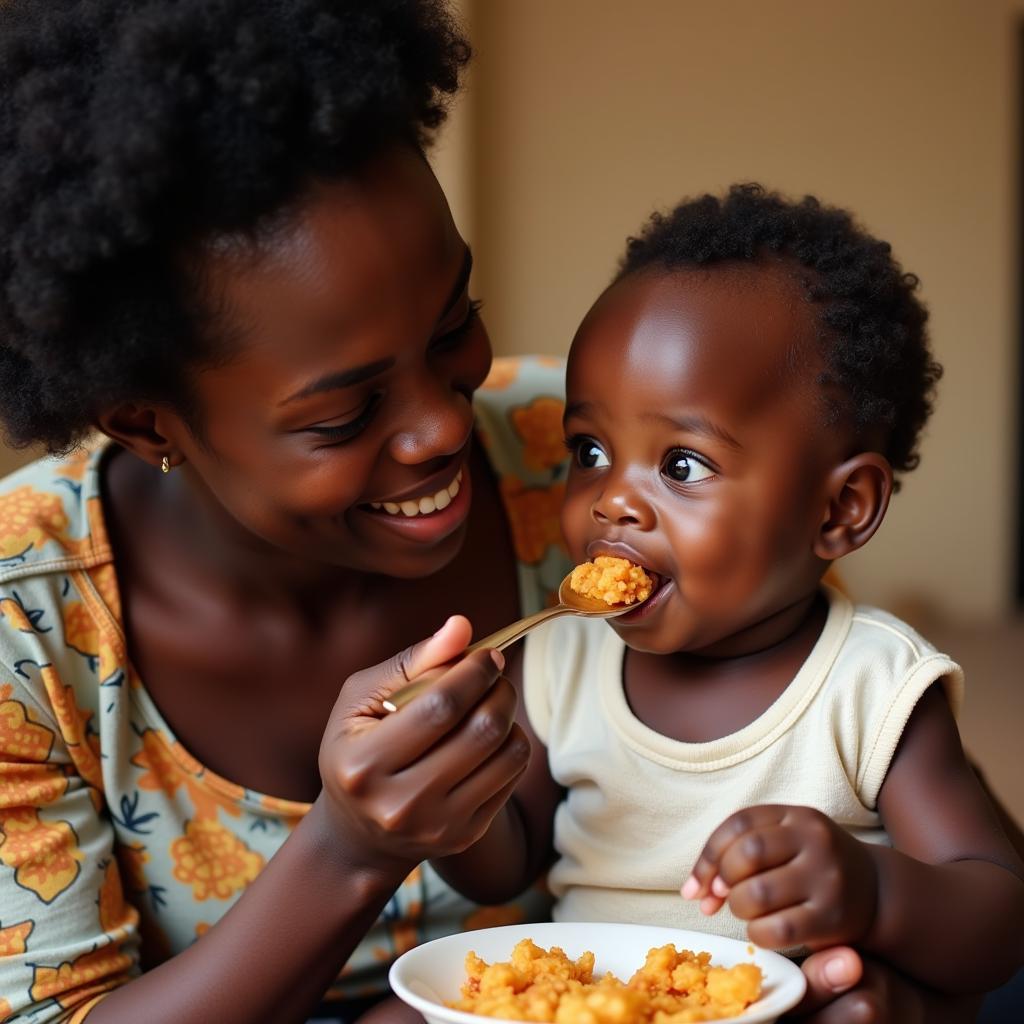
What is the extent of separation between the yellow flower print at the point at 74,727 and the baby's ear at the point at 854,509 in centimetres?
77

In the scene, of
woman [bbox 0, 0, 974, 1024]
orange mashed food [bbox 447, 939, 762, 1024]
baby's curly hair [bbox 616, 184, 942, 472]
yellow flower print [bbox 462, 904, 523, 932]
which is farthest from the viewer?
yellow flower print [bbox 462, 904, 523, 932]

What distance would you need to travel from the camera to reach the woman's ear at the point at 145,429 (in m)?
1.29

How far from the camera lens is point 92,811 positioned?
4.58 feet

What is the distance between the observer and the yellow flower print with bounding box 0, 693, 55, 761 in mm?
1314

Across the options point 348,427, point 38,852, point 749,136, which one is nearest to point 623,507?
point 348,427

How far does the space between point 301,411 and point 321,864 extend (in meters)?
0.39

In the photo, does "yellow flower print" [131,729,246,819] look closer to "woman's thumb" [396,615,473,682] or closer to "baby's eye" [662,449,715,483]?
"woman's thumb" [396,615,473,682]

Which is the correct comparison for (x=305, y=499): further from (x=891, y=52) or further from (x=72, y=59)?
(x=891, y=52)

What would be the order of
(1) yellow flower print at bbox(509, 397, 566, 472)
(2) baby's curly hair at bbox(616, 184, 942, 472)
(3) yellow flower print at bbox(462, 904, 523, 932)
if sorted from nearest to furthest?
(2) baby's curly hair at bbox(616, 184, 942, 472) < (3) yellow flower print at bbox(462, 904, 523, 932) < (1) yellow flower print at bbox(509, 397, 566, 472)

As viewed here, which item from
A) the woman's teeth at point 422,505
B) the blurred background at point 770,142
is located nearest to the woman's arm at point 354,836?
the woman's teeth at point 422,505

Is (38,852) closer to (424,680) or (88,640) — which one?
(88,640)

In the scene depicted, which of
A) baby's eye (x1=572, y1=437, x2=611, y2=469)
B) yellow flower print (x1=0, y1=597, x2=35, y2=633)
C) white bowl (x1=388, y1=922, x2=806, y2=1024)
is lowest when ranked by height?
white bowl (x1=388, y1=922, x2=806, y2=1024)

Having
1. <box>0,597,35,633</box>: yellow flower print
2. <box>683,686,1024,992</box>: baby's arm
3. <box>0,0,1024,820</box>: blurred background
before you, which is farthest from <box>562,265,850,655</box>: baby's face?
<box>0,0,1024,820</box>: blurred background

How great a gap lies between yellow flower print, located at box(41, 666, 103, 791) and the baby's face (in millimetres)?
554
